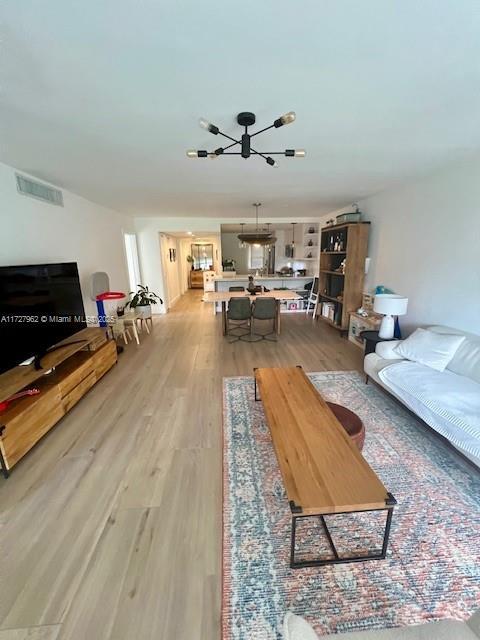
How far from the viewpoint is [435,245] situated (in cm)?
321

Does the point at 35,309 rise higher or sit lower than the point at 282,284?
higher

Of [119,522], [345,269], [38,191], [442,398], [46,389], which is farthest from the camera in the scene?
[345,269]

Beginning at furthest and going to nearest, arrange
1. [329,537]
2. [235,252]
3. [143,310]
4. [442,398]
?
[235,252] → [143,310] → [442,398] → [329,537]

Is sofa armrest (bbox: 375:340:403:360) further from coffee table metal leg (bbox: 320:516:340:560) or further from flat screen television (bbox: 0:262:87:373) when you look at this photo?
flat screen television (bbox: 0:262:87:373)

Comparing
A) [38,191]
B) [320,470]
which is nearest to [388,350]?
[320,470]

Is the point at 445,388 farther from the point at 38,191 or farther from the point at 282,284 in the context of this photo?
the point at 282,284

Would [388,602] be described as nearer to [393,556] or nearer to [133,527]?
[393,556]

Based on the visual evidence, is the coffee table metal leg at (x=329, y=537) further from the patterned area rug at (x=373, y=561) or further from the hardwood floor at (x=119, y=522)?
the hardwood floor at (x=119, y=522)

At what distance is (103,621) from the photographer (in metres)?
1.17

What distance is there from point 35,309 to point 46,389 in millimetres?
733

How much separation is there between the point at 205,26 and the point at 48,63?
80 cm

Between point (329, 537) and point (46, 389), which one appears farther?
point (46, 389)

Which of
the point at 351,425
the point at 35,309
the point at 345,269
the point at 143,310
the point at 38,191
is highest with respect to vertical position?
the point at 38,191

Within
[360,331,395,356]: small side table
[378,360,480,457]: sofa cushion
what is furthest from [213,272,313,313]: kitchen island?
[378,360,480,457]: sofa cushion
